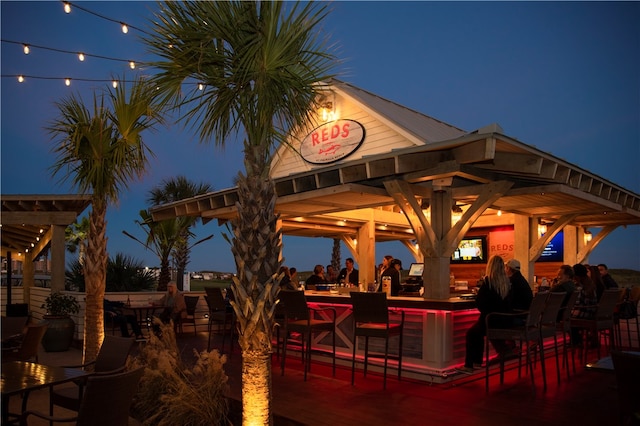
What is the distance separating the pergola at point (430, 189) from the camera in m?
7.00

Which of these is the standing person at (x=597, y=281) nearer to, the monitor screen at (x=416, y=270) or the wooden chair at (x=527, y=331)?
the monitor screen at (x=416, y=270)

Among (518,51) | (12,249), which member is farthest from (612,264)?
(518,51)

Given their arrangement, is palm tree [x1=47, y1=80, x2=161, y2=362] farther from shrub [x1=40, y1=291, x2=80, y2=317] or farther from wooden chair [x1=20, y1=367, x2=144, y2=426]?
wooden chair [x1=20, y1=367, x2=144, y2=426]

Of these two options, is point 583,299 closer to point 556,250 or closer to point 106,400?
point 556,250

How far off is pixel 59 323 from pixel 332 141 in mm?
6431

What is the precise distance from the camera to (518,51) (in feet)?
262

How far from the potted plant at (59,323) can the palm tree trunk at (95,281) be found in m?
3.18

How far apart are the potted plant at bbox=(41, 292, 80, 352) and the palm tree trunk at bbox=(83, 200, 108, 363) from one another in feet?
10.4

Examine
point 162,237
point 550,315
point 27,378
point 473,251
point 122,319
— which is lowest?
point 122,319

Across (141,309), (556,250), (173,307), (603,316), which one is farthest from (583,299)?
(141,309)

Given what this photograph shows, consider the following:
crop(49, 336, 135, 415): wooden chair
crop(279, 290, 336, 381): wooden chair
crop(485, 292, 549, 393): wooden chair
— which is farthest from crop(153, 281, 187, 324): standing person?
crop(485, 292, 549, 393): wooden chair

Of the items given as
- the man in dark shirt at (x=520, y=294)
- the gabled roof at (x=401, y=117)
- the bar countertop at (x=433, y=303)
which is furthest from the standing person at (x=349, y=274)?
the man in dark shirt at (x=520, y=294)

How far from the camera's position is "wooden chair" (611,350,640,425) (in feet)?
10.6

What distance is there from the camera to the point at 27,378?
177 inches
